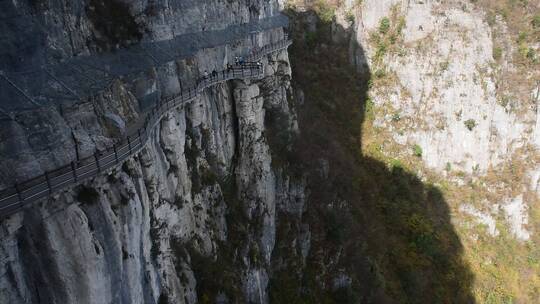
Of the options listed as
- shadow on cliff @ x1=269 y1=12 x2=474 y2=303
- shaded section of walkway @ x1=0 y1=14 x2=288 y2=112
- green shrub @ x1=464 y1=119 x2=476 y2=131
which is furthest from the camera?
green shrub @ x1=464 y1=119 x2=476 y2=131

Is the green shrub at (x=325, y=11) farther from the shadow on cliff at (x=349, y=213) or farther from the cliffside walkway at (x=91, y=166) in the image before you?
the cliffside walkway at (x=91, y=166)

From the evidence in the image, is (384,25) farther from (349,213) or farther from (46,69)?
(46,69)

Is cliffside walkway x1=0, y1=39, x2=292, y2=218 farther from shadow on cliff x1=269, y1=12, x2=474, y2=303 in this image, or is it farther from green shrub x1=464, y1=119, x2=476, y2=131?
green shrub x1=464, y1=119, x2=476, y2=131

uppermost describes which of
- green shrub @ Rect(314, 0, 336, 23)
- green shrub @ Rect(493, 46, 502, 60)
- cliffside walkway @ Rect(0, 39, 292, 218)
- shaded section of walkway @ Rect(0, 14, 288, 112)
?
shaded section of walkway @ Rect(0, 14, 288, 112)

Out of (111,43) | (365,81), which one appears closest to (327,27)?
(365,81)

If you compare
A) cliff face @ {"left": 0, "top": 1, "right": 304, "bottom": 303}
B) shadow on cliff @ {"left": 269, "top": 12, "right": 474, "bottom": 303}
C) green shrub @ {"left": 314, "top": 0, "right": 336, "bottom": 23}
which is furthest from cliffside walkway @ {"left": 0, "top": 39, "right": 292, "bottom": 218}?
green shrub @ {"left": 314, "top": 0, "right": 336, "bottom": 23}

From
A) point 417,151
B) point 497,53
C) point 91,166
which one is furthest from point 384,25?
point 91,166
